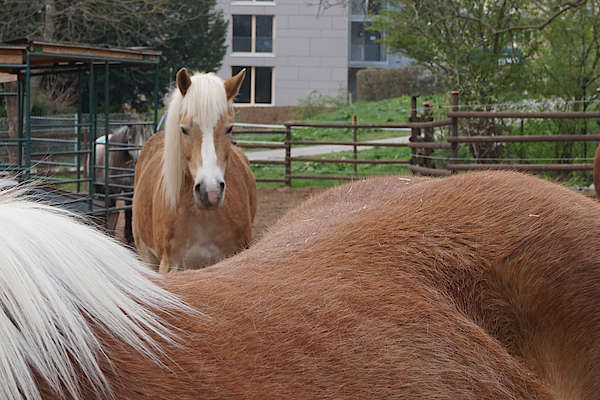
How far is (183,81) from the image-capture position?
4.95 meters

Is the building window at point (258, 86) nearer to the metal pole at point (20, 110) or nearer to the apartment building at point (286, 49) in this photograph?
the apartment building at point (286, 49)

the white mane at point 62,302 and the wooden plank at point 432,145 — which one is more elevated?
the wooden plank at point 432,145

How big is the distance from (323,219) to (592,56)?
532 inches

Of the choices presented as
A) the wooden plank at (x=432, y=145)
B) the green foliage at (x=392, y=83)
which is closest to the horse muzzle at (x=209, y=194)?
the wooden plank at (x=432, y=145)

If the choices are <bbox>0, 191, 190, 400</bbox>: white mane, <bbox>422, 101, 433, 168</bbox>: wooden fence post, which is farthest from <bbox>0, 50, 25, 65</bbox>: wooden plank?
<bbox>422, 101, 433, 168</bbox>: wooden fence post

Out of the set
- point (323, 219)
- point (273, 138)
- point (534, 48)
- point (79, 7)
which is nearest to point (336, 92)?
point (273, 138)

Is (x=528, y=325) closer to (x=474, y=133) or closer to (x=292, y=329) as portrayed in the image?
(x=292, y=329)

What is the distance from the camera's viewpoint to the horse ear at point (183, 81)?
486 centimetres

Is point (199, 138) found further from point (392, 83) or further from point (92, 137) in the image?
point (392, 83)

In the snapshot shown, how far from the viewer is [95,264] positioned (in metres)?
1.15

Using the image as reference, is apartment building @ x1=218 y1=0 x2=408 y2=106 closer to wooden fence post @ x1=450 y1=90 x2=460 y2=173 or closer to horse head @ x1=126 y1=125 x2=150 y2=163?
wooden fence post @ x1=450 y1=90 x2=460 y2=173

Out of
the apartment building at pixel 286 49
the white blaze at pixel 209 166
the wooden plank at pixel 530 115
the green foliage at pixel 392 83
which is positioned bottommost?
the white blaze at pixel 209 166

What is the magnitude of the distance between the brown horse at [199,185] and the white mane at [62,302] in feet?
11.9

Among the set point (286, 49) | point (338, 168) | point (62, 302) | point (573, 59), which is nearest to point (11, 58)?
point (62, 302)
